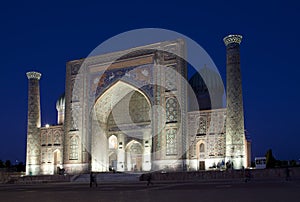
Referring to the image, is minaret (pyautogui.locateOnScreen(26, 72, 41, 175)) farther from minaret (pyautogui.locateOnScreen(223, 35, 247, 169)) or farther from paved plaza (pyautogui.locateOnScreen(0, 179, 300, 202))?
paved plaza (pyautogui.locateOnScreen(0, 179, 300, 202))

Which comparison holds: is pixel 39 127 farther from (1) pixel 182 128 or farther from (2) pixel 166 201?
(2) pixel 166 201

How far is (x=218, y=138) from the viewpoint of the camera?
17.7m

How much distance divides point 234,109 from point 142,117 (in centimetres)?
621

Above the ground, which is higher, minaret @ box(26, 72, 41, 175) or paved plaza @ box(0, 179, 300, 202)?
minaret @ box(26, 72, 41, 175)

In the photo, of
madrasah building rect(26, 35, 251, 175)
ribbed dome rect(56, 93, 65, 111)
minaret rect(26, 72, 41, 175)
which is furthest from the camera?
ribbed dome rect(56, 93, 65, 111)

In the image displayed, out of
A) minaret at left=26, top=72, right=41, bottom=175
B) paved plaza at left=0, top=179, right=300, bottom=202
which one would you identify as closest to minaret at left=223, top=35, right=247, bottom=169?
paved plaza at left=0, top=179, right=300, bottom=202

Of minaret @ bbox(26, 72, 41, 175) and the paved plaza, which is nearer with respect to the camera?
the paved plaza

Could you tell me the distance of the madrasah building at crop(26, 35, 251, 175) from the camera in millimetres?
17609

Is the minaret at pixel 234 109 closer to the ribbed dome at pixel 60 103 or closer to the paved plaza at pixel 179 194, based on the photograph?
the paved plaza at pixel 179 194

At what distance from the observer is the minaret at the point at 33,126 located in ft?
71.8

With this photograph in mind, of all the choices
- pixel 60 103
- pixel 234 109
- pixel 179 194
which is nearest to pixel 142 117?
pixel 234 109

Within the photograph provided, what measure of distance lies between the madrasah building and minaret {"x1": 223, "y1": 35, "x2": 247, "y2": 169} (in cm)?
4

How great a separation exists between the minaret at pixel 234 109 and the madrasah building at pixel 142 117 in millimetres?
42

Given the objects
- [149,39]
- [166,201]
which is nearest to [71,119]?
[149,39]
